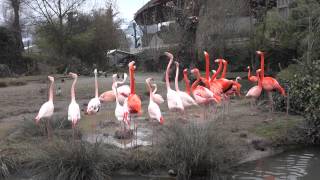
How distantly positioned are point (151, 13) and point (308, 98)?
2139cm

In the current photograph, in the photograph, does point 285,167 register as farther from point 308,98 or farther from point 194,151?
point 308,98

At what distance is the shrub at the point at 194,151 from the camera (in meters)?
7.86

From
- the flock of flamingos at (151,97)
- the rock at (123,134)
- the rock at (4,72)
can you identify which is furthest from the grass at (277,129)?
the rock at (4,72)

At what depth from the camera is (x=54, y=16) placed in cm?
3422

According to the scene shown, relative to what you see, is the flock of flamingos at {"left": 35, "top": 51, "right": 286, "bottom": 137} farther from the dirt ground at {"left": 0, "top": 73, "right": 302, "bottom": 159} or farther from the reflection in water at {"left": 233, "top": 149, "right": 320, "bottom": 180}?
the reflection in water at {"left": 233, "top": 149, "right": 320, "bottom": 180}

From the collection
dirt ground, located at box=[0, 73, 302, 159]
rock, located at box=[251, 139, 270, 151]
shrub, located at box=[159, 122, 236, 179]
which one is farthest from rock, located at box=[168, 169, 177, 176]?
rock, located at box=[251, 139, 270, 151]

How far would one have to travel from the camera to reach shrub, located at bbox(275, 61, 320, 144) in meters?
10.3

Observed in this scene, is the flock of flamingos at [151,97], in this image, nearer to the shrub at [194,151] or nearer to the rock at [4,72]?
the shrub at [194,151]

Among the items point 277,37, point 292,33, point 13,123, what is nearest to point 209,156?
point 13,123

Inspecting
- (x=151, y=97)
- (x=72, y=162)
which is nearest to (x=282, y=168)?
(x=151, y=97)

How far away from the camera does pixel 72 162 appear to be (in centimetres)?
775

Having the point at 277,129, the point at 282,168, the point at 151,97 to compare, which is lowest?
the point at 282,168

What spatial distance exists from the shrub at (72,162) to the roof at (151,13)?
22037mm

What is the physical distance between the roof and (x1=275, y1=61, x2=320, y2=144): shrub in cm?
1740
